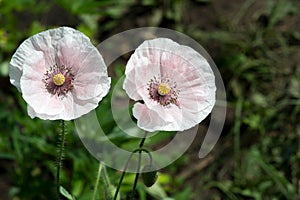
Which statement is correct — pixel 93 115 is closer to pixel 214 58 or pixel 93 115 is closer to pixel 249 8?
pixel 214 58

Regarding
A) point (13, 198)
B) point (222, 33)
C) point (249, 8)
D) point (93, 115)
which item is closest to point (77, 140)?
point (93, 115)

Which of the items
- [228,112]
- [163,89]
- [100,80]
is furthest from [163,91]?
[228,112]

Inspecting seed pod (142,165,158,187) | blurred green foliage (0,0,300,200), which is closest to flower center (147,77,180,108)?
seed pod (142,165,158,187)

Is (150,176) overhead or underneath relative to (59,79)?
underneath

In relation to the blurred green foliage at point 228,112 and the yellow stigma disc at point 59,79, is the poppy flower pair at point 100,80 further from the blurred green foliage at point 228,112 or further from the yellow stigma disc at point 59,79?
the blurred green foliage at point 228,112

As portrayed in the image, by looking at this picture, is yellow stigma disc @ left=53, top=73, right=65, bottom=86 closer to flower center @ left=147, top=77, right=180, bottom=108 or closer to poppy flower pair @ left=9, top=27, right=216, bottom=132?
poppy flower pair @ left=9, top=27, right=216, bottom=132

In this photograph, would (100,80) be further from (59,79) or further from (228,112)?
(228,112)

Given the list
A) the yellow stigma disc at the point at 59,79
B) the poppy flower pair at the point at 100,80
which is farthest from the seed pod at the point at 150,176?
the yellow stigma disc at the point at 59,79

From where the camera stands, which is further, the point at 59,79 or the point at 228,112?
the point at 228,112
